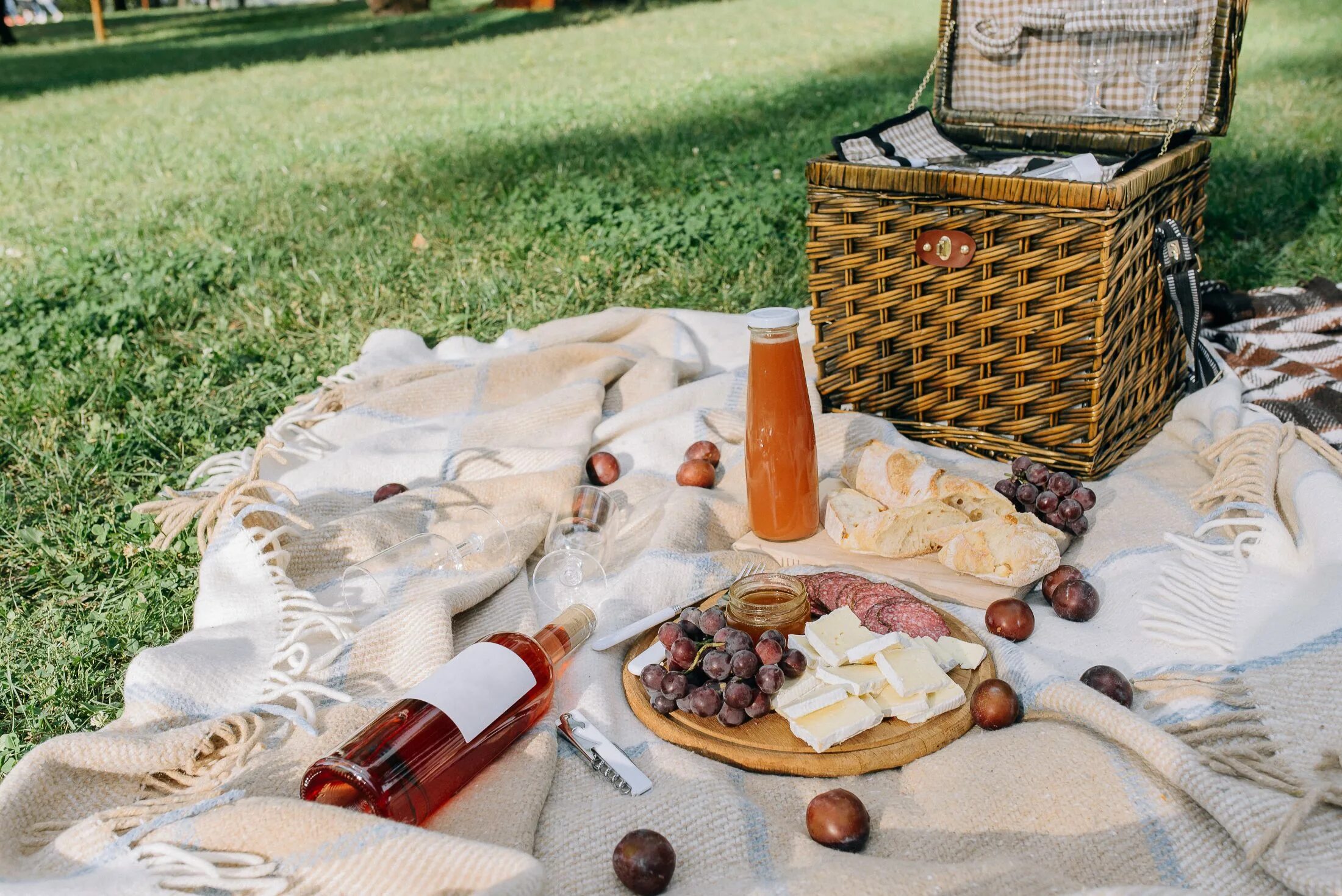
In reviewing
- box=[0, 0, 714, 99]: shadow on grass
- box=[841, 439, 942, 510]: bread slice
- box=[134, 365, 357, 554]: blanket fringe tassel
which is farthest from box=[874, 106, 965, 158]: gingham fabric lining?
box=[0, 0, 714, 99]: shadow on grass

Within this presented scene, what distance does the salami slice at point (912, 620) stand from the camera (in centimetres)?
159

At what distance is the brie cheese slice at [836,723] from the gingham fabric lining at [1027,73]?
1.88 metres

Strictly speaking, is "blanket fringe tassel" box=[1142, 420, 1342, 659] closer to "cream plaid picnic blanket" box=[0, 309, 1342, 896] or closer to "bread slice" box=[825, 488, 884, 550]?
"cream plaid picnic blanket" box=[0, 309, 1342, 896]

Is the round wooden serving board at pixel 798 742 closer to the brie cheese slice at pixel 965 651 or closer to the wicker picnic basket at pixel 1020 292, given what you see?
the brie cheese slice at pixel 965 651

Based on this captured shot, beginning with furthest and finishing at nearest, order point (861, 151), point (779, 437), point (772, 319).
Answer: point (861, 151) < point (779, 437) < point (772, 319)

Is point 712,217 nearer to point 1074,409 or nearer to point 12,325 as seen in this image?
point 1074,409

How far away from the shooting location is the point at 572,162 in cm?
501

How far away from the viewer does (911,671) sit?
146 cm

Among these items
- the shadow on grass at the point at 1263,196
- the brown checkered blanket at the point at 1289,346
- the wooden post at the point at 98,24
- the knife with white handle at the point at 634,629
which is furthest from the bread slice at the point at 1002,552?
the wooden post at the point at 98,24

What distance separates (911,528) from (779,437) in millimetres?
277

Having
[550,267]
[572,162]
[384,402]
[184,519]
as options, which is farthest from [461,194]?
[184,519]

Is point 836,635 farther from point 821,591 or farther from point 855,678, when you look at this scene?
point 821,591

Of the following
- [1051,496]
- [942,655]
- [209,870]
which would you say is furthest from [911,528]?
[209,870]

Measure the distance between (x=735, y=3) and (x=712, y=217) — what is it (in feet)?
33.5
